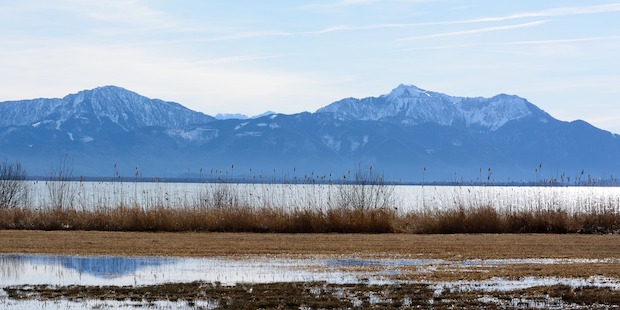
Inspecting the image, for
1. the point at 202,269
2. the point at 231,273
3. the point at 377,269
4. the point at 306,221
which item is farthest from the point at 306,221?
the point at 231,273

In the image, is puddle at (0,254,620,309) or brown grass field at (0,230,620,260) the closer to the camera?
puddle at (0,254,620,309)

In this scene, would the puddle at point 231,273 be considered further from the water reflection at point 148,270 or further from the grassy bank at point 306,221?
the grassy bank at point 306,221

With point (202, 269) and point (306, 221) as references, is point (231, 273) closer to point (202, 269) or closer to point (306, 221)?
point (202, 269)

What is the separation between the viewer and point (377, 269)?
1619 cm

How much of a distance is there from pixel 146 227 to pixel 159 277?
11.9m

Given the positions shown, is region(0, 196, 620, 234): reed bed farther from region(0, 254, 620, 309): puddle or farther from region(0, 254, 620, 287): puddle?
region(0, 254, 620, 287): puddle

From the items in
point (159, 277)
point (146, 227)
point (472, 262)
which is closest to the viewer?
point (159, 277)

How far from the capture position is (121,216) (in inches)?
1051

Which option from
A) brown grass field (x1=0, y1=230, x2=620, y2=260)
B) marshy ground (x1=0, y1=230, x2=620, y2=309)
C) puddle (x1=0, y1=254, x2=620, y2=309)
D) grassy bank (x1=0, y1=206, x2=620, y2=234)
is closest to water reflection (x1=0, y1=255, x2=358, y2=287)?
puddle (x1=0, y1=254, x2=620, y2=309)

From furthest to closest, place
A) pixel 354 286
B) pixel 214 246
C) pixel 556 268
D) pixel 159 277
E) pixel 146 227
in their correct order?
pixel 146 227 < pixel 214 246 < pixel 556 268 < pixel 159 277 < pixel 354 286

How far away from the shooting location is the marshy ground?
12.1 metres

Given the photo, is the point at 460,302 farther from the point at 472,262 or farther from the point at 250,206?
the point at 250,206

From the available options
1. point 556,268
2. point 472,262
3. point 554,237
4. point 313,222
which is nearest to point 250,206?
point 313,222

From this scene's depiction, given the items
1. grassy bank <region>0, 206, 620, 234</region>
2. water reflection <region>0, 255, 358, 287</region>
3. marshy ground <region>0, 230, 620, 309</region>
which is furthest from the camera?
grassy bank <region>0, 206, 620, 234</region>
